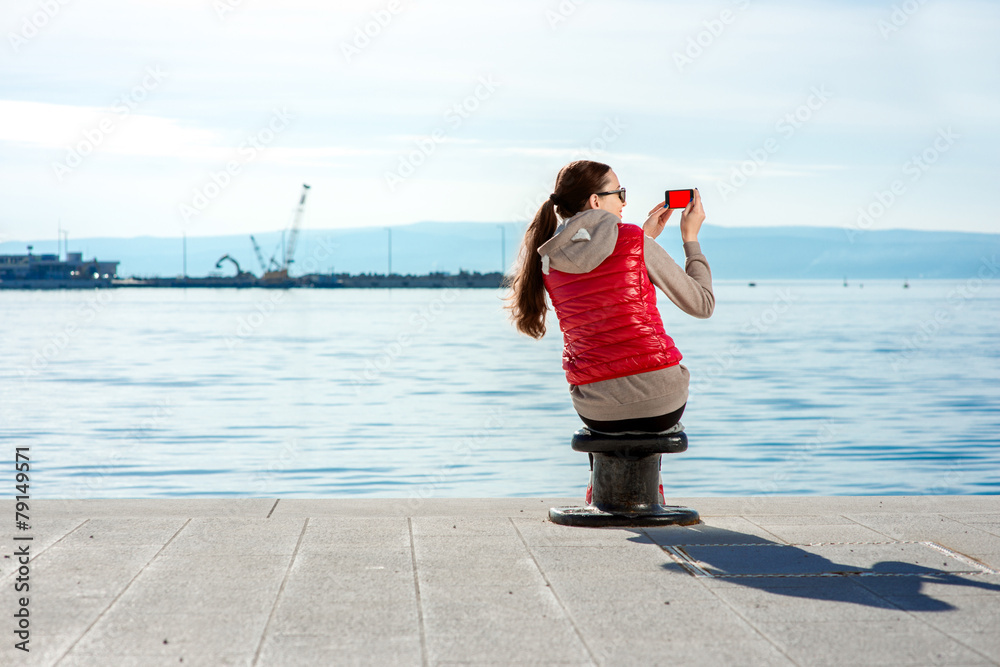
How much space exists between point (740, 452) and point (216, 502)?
423 inches

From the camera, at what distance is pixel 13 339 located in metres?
44.8

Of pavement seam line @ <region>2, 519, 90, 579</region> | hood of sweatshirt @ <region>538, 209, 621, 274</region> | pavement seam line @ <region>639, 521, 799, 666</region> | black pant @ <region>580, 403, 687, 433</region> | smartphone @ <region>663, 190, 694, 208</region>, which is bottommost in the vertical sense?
pavement seam line @ <region>2, 519, 90, 579</region>

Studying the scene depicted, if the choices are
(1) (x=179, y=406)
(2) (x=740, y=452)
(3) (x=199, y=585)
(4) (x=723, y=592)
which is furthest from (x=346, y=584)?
(1) (x=179, y=406)

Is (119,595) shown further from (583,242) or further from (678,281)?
(678,281)

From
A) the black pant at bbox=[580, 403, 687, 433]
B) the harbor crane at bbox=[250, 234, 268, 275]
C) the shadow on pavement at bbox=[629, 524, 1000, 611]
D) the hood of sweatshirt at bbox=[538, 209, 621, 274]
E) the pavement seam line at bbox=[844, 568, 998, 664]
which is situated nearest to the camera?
the pavement seam line at bbox=[844, 568, 998, 664]

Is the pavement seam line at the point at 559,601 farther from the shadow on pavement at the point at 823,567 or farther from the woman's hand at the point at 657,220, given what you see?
the woman's hand at the point at 657,220

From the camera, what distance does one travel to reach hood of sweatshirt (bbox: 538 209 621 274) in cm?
500

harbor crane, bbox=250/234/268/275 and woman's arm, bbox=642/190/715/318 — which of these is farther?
harbor crane, bbox=250/234/268/275

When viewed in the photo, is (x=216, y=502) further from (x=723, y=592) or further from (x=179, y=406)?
(x=179, y=406)

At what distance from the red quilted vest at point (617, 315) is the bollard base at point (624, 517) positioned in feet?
A: 2.18

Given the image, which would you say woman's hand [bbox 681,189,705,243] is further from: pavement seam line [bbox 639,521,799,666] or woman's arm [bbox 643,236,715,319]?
pavement seam line [bbox 639,521,799,666]

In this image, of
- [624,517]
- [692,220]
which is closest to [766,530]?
[624,517]

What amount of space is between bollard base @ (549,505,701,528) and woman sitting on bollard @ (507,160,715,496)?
0.43 meters

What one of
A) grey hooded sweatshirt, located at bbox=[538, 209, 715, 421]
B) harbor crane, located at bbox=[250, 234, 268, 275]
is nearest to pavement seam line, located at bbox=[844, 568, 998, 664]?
grey hooded sweatshirt, located at bbox=[538, 209, 715, 421]
